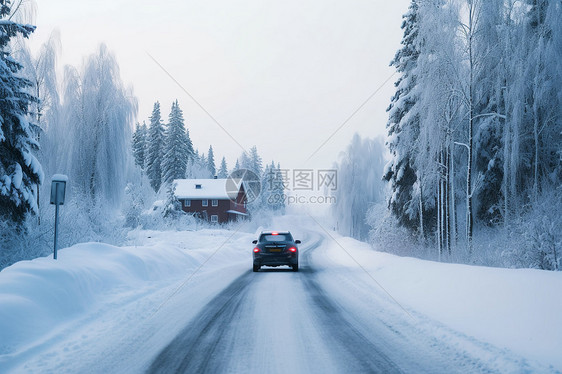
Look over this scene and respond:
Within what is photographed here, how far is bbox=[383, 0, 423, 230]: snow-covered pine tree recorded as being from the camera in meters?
25.4

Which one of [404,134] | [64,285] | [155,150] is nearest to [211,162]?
[155,150]

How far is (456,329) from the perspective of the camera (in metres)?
6.73

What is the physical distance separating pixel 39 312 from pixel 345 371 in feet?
16.8

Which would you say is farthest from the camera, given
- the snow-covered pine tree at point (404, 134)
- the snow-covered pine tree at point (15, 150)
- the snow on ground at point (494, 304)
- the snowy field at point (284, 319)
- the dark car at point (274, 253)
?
the snow-covered pine tree at point (404, 134)

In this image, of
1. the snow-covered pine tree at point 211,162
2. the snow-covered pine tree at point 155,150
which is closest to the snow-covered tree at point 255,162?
the snow-covered pine tree at point 211,162

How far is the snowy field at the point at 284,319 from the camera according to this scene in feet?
16.8

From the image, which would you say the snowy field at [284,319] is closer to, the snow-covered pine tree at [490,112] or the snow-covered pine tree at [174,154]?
the snow-covered pine tree at [490,112]

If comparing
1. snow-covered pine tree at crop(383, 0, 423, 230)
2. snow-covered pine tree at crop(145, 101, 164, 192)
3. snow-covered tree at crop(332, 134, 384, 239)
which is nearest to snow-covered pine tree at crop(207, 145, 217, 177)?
snow-covered pine tree at crop(145, 101, 164, 192)

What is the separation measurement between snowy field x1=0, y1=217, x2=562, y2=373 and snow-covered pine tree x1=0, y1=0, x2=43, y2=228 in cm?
245

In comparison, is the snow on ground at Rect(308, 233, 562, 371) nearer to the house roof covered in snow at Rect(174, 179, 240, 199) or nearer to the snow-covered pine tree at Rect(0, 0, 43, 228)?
the snow-covered pine tree at Rect(0, 0, 43, 228)

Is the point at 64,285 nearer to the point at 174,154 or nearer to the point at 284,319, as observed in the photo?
the point at 284,319

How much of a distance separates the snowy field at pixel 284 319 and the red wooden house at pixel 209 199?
5369 centimetres

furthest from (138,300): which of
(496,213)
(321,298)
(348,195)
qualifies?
(348,195)

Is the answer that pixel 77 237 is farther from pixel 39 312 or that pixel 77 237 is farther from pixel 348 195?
pixel 348 195
